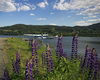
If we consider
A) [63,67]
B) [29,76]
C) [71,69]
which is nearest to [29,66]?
[29,76]

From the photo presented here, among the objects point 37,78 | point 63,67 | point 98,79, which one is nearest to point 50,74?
point 37,78

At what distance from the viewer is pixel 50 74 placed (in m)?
4.88

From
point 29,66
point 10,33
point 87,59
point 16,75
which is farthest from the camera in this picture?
point 10,33

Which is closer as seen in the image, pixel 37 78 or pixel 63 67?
pixel 37 78

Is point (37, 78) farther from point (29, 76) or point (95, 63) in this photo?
point (95, 63)

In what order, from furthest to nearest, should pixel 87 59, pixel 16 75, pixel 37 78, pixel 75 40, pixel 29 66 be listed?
pixel 75 40 → pixel 87 59 → pixel 16 75 → pixel 37 78 → pixel 29 66

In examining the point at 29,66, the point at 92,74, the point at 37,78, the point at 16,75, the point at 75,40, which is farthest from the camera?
the point at 75,40

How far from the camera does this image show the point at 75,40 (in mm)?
6574

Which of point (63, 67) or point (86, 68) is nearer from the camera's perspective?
point (63, 67)

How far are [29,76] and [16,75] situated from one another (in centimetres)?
211

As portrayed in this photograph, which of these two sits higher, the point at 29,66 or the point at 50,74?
the point at 29,66

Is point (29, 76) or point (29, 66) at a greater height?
point (29, 66)

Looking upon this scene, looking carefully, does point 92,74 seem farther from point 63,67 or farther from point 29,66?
point 29,66

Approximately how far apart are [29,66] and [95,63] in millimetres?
3636
